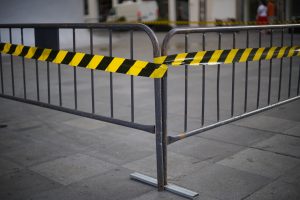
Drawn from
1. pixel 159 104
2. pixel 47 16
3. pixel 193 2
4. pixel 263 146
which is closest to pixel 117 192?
pixel 159 104

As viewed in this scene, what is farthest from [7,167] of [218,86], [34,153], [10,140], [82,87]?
[82,87]

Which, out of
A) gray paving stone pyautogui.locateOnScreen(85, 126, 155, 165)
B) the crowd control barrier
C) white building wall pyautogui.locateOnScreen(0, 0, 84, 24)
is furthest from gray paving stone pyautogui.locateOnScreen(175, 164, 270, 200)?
white building wall pyautogui.locateOnScreen(0, 0, 84, 24)

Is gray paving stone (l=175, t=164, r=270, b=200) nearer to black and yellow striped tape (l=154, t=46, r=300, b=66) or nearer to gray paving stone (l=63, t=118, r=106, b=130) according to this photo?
black and yellow striped tape (l=154, t=46, r=300, b=66)

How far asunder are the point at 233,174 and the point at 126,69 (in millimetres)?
1574

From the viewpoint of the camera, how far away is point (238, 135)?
5406mm

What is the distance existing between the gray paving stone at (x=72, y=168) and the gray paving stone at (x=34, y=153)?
157 millimetres

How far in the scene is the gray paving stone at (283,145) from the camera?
4.77m

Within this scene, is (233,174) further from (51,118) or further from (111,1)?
(111,1)

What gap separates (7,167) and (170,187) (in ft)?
6.30

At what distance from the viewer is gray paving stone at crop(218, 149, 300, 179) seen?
4191 mm

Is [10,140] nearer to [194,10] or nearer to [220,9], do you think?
[220,9]

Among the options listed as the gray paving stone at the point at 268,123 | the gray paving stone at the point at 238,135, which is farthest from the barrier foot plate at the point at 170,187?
the gray paving stone at the point at 268,123

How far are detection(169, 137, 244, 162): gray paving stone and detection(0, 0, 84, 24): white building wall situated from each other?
13537 millimetres

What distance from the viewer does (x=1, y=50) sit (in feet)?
19.2
